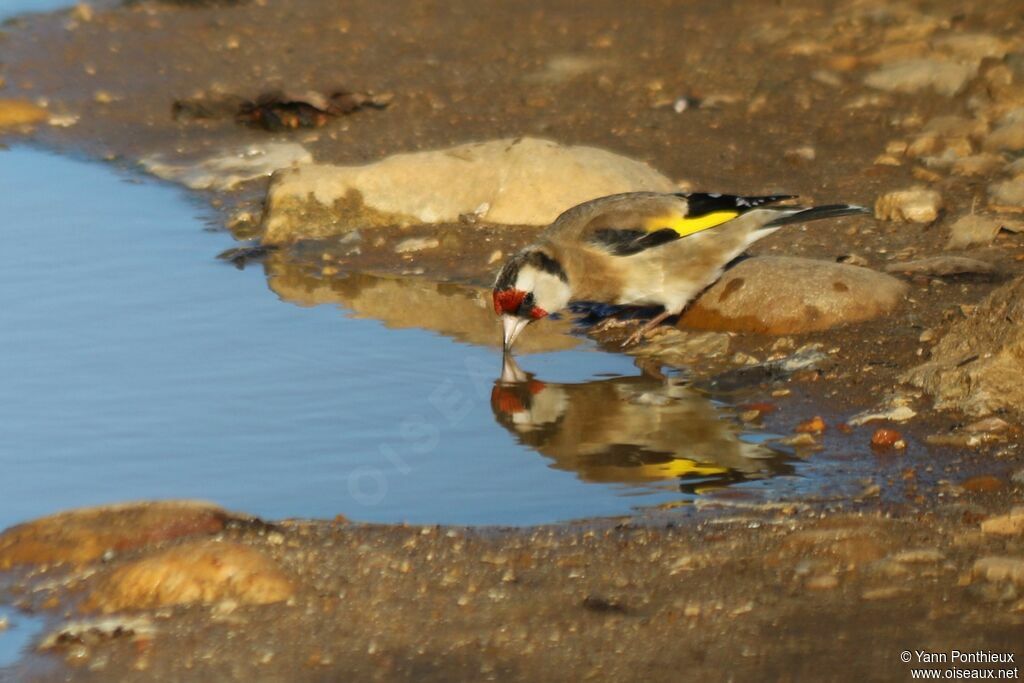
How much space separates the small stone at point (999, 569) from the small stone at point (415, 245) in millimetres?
4607

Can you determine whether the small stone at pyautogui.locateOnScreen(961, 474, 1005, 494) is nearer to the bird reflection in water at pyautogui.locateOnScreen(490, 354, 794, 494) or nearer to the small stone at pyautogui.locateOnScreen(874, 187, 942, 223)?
the bird reflection in water at pyautogui.locateOnScreen(490, 354, 794, 494)

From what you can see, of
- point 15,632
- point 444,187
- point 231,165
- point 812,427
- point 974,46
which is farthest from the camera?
point 974,46

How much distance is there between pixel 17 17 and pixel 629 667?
11.6 m

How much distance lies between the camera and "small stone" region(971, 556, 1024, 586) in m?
4.02

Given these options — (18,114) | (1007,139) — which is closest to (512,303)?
(1007,139)

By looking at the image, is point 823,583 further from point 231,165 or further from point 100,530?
point 231,165

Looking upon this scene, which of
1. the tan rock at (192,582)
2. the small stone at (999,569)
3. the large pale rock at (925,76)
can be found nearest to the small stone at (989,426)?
the small stone at (999,569)

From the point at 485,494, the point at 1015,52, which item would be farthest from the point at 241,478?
the point at 1015,52

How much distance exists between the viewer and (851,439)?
217 inches

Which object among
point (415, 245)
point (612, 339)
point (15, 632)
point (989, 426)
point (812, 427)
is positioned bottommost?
point (612, 339)

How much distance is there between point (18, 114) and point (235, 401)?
610cm

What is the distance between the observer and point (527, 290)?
6.71 m

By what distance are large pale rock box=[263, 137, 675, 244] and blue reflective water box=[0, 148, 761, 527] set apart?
509 millimetres

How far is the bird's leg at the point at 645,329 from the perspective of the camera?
699cm
